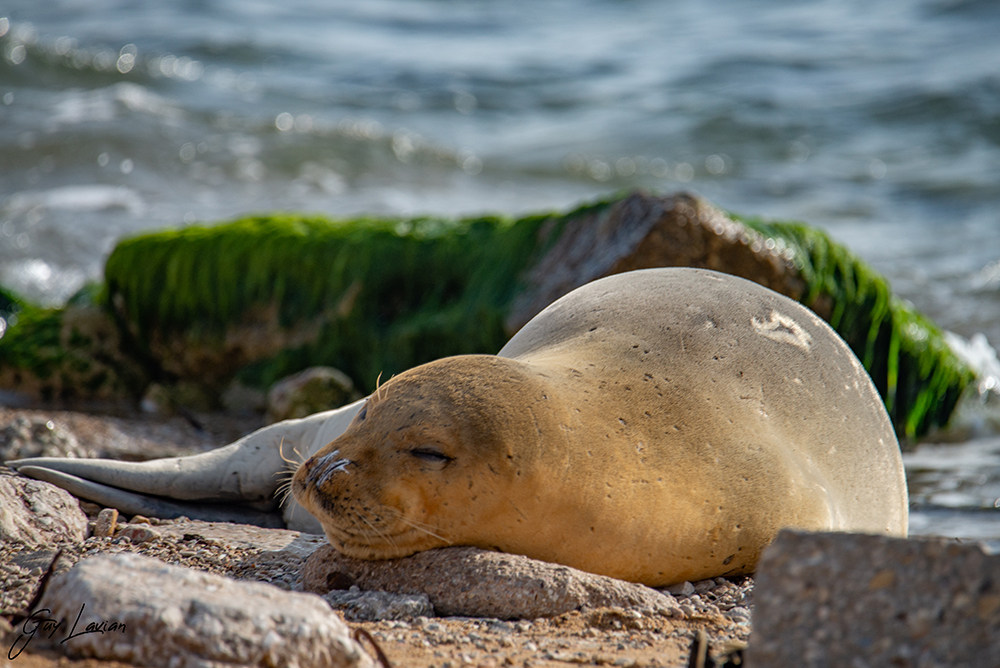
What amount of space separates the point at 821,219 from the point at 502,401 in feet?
32.5

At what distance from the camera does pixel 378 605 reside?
2.82m

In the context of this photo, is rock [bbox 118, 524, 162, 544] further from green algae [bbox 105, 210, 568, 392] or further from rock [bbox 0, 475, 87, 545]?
green algae [bbox 105, 210, 568, 392]

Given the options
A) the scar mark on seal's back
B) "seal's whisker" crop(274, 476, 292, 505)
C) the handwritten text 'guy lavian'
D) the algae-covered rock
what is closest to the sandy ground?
the handwritten text 'guy lavian'

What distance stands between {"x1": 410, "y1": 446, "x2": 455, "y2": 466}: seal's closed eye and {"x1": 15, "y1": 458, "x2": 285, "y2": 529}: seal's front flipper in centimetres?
144

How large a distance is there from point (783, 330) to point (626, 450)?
3.21ft

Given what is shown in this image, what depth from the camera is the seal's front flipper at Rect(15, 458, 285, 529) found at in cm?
380

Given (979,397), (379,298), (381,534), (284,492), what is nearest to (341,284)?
(379,298)

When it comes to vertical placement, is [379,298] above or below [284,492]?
below

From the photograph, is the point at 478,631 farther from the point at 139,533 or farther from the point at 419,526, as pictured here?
the point at 139,533

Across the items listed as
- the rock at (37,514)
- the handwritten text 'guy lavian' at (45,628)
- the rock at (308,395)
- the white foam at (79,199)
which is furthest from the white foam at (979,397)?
the white foam at (79,199)

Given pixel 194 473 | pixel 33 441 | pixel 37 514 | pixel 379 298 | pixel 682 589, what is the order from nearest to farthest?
1. pixel 682 589
2. pixel 37 514
3. pixel 194 473
4. pixel 33 441
5. pixel 379 298

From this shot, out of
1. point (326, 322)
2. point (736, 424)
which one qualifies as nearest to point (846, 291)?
point (326, 322)

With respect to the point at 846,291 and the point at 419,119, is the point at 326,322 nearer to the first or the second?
the point at 846,291

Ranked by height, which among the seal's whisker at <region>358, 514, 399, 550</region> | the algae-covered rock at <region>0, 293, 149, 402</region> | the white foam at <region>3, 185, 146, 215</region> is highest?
the seal's whisker at <region>358, 514, 399, 550</region>
